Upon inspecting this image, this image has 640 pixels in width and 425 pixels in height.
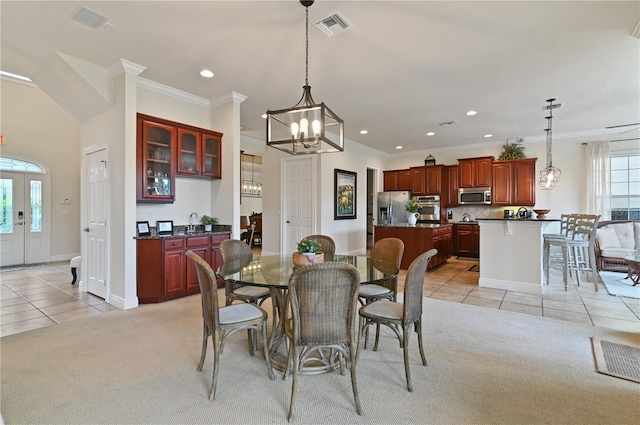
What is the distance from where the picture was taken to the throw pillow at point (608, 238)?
5543 mm

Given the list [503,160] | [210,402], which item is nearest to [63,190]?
[210,402]

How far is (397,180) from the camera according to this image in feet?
28.5

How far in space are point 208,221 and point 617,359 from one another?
15.5ft

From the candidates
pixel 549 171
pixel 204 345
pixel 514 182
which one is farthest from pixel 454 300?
pixel 514 182

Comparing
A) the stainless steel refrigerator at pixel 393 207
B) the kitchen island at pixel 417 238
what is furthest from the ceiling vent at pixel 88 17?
the stainless steel refrigerator at pixel 393 207

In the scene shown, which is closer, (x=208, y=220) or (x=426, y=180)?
(x=208, y=220)

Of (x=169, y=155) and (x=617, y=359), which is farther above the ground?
(x=169, y=155)

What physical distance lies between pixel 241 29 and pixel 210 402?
10.0ft

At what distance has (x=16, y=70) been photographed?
3861 mm

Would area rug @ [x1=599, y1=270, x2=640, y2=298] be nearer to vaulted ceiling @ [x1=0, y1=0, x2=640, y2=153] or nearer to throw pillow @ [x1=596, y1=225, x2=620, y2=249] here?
throw pillow @ [x1=596, y1=225, x2=620, y2=249]

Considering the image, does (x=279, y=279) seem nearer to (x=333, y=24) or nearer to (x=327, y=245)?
(x=327, y=245)

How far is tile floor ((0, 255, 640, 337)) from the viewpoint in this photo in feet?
10.9

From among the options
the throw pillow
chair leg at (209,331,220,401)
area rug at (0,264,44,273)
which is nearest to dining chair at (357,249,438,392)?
chair leg at (209,331,220,401)

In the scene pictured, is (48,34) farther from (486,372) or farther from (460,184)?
(460,184)
